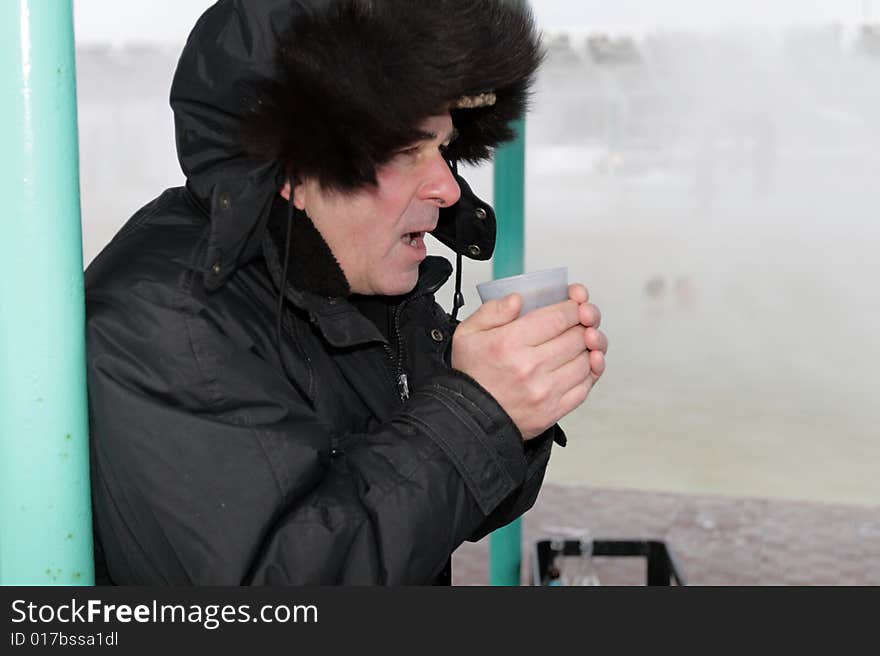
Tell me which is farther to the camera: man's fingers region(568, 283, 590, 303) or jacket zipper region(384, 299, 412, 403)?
jacket zipper region(384, 299, 412, 403)

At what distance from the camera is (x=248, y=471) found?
1.12m

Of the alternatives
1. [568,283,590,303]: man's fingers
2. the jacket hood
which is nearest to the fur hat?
the jacket hood

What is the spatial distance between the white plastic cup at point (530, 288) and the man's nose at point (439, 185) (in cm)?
12

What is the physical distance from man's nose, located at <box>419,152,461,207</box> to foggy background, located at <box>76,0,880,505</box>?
5.42 m

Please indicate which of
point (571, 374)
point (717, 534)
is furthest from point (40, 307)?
point (717, 534)

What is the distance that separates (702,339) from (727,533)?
5179 millimetres

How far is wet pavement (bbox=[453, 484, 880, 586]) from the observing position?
4055 mm

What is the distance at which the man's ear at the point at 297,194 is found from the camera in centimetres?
133

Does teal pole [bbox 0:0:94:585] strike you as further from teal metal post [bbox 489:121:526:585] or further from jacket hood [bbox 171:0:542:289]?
teal metal post [bbox 489:121:526:585]

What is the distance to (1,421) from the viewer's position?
1062 millimetres

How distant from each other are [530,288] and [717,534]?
3.42m

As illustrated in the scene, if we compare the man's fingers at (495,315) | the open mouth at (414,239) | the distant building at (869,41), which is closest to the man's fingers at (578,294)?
the man's fingers at (495,315)

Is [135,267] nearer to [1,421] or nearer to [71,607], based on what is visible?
[1,421]

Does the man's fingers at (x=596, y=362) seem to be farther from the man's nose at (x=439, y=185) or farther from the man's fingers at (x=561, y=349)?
the man's nose at (x=439, y=185)
